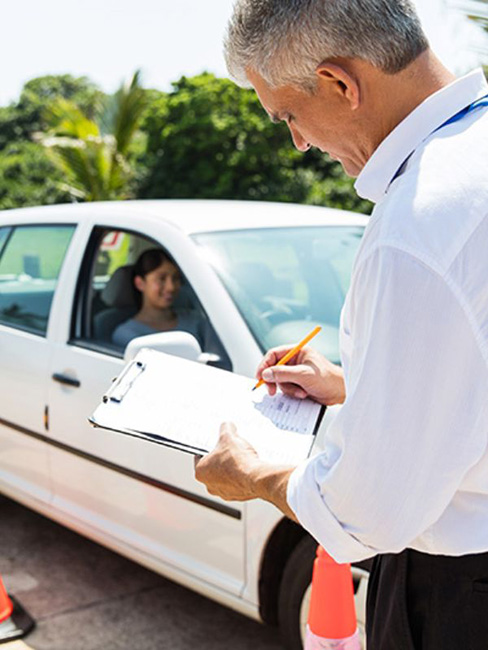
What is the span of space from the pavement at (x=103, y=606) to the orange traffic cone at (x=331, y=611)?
1.28 metres

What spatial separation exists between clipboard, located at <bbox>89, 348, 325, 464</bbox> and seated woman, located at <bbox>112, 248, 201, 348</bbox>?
5.20 ft

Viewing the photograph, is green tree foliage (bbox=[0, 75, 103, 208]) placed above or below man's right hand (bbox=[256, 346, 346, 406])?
above

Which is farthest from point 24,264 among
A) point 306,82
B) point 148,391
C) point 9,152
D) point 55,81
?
point 55,81

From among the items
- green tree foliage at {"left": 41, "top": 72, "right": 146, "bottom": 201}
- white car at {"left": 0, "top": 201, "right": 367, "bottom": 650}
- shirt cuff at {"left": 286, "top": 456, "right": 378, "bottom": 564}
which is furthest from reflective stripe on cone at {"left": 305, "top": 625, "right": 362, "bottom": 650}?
green tree foliage at {"left": 41, "top": 72, "right": 146, "bottom": 201}

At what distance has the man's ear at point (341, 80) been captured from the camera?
1.16 m

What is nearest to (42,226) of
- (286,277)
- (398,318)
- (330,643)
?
(286,277)

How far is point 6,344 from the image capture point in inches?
144

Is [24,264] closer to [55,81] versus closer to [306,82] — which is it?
[306,82]

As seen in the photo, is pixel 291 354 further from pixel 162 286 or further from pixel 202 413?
pixel 162 286

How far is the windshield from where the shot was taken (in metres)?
2.88

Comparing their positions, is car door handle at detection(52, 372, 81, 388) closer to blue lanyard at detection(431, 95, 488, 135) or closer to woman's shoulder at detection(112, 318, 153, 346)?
woman's shoulder at detection(112, 318, 153, 346)

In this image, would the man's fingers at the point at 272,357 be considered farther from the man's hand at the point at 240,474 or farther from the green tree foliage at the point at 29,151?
the green tree foliage at the point at 29,151

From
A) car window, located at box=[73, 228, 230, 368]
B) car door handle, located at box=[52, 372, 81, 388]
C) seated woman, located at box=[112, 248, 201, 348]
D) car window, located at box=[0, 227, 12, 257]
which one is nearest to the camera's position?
car door handle, located at box=[52, 372, 81, 388]

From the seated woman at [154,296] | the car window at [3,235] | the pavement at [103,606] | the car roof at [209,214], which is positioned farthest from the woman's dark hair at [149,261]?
the pavement at [103,606]
